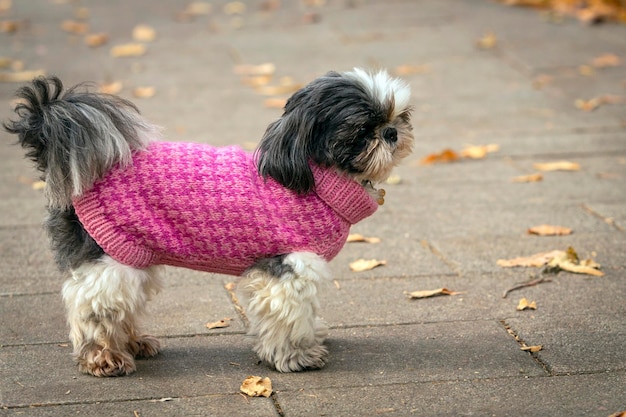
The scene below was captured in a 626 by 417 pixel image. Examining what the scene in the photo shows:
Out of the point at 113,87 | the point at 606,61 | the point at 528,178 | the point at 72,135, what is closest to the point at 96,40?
the point at 113,87

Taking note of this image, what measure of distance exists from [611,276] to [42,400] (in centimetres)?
311

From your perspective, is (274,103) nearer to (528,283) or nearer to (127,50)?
(127,50)

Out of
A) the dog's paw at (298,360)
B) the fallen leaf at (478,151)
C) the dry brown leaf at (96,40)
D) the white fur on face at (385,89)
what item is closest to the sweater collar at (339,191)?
the white fur on face at (385,89)

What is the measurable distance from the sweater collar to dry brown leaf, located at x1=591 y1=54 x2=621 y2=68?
20.6ft

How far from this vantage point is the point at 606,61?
382 inches

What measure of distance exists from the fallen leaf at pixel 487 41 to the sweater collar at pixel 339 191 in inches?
266

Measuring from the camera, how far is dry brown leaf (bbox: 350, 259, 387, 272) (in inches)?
212

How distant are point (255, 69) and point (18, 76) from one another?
2.42 meters

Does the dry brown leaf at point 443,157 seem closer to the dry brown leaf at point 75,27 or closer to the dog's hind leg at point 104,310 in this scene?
the dog's hind leg at point 104,310

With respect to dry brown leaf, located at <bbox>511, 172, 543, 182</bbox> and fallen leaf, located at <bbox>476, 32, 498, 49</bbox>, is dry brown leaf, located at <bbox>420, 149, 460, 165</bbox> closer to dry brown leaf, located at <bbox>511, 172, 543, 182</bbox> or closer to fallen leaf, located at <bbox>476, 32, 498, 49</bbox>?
dry brown leaf, located at <bbox>511, 172, 543, 182</bbox>

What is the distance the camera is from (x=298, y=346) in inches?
163

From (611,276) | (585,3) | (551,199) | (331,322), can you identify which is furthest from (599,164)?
(585,3)

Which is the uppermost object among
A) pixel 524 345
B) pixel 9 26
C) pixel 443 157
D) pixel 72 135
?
pixel 72 135

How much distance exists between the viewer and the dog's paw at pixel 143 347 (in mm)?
4270
